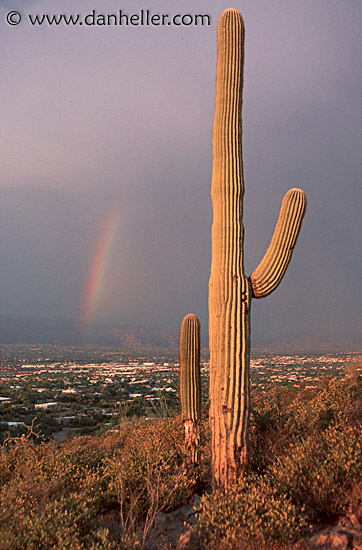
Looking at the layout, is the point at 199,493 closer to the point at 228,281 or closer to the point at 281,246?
the point at 228,281

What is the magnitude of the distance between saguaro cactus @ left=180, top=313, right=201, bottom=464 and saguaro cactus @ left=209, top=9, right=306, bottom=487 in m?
1.24

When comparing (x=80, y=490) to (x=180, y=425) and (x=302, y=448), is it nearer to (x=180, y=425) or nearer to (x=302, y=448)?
(x=180, y=425)

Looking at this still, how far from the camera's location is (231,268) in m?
6.75

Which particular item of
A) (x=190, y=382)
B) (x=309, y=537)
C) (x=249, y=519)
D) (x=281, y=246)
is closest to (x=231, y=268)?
(x=281, y=246)

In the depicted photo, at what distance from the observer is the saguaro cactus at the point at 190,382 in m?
7.54

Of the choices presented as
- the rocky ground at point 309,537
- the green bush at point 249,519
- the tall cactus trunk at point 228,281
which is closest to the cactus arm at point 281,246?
the tall cactus trunk at point 228,281

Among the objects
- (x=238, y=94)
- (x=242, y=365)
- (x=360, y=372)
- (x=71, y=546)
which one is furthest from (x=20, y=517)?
(x=360, y=372)

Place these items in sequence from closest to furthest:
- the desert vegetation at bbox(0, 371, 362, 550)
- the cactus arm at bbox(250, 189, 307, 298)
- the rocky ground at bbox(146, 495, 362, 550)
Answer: the rocky ground at bbox(146, 495, 362, 550) < the desert vegetation at bbox(0, 371, 362, 550) < the cactus arm at bbox(250, 189, 307, 298)

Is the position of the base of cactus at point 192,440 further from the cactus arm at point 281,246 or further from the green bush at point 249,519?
the cactus arm at point 281,246

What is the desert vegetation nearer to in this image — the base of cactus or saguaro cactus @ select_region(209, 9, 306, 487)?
the base of cactus

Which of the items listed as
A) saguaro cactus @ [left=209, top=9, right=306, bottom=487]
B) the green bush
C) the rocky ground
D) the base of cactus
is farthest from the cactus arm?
the rocky ground

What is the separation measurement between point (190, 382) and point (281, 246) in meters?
3.22

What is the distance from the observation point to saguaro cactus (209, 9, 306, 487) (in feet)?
20.3

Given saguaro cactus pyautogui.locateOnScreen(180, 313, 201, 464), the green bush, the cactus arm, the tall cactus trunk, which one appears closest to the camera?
the green bush
